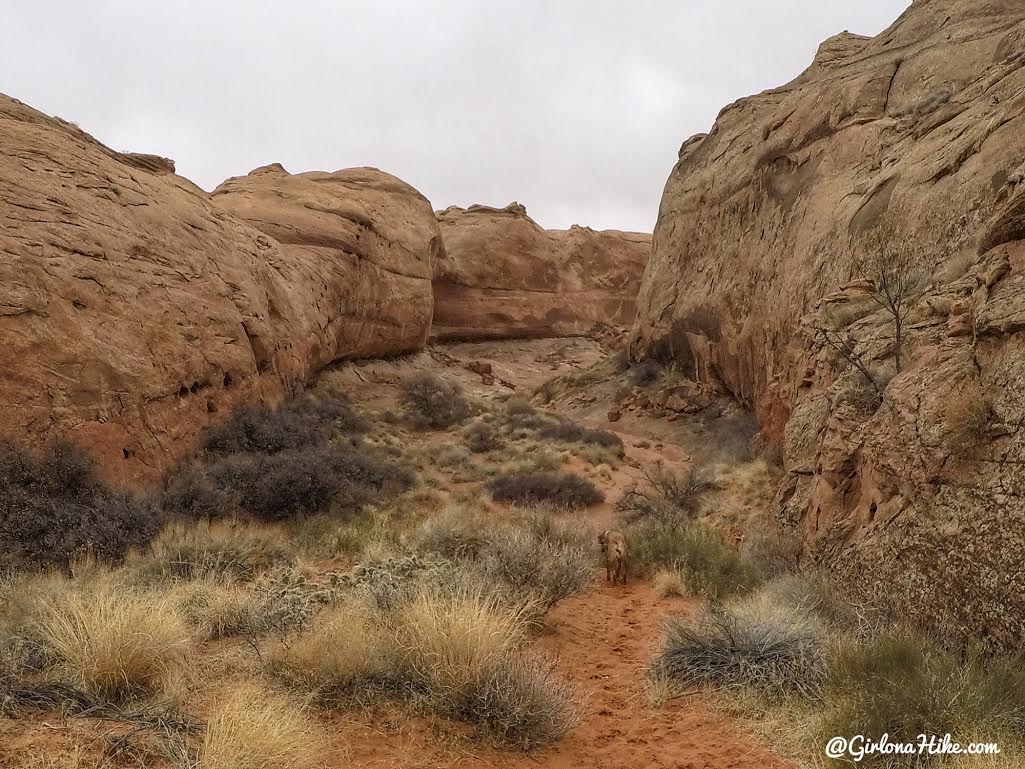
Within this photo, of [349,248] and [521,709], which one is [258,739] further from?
[349,248]

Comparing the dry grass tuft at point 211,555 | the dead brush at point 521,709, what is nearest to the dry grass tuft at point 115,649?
the dead brush at point 521,709

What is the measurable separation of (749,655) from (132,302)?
10515 mm

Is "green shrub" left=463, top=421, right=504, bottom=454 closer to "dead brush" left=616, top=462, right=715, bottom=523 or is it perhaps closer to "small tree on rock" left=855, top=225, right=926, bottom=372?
"dead brush" left=616, top=462, right=715, bottom=523

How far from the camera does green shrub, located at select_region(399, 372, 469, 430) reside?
19297 mm

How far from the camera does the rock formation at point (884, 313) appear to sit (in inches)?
178

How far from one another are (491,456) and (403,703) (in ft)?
38.5

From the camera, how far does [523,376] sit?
101 ft

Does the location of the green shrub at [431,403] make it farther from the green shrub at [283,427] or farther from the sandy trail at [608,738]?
the sandy trail at [608,738]

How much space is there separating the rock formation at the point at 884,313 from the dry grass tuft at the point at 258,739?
3.95 metres

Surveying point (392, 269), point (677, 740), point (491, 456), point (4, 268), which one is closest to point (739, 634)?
point (677, 740)

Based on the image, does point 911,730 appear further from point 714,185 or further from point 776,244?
point 714,185

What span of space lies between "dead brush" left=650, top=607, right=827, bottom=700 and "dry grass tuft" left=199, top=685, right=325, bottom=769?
A: 249cm

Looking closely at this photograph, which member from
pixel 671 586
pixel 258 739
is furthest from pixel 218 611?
pixel 671 586

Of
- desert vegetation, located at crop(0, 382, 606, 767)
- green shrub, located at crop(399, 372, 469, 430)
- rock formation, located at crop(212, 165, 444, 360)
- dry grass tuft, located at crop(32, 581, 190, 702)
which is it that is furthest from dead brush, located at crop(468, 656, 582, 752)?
green shrub, located at crop(399, 372, 469, 430)
